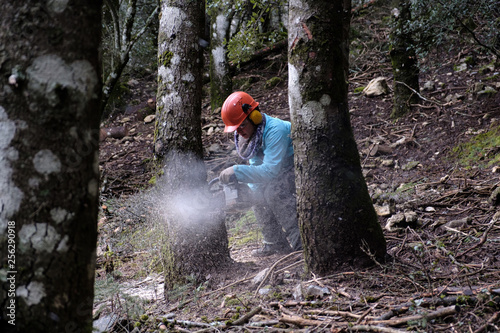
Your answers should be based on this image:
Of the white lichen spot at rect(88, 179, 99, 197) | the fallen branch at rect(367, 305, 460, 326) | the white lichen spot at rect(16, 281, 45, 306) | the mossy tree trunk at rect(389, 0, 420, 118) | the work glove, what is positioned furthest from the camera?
the mossy tree trunk at rect(389, 0, 420, 118)

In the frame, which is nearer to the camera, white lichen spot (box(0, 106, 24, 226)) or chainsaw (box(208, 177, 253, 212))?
white lichen spot (box(0, 106, 24, 226))

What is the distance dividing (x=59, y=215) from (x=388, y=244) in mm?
3022

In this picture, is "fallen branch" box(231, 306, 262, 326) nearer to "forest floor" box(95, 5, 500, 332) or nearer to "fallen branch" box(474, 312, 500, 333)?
"forest floor" box(95, 5, 500, 332)

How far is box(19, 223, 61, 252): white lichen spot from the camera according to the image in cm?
121

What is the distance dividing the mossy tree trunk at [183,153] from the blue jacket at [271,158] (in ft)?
1.49

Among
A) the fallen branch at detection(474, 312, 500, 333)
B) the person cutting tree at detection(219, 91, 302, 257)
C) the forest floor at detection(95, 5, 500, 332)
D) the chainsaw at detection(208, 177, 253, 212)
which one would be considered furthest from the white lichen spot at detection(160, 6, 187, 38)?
the fallen branch at detection(474, 312, 500, 333)

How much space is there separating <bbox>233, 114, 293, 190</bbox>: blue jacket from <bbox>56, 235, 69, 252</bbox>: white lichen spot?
2.58 m

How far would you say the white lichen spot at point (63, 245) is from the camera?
1240 millimetres

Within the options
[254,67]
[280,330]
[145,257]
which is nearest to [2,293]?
[280,330]

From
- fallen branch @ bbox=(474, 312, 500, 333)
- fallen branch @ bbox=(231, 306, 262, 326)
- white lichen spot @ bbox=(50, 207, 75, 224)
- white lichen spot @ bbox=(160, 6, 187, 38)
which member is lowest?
fallen branch @ bbox=(231, 306, 262, 326)

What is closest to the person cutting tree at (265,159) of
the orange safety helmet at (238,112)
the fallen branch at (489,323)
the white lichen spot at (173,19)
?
the orange safety helmet at (238,112)

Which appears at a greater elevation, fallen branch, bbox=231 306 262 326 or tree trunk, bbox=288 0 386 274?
tree trunk, bbox=288 0 386 274

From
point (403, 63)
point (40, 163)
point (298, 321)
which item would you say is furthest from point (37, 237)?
point (403, 63)

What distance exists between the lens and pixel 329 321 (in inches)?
Answer: 89.4
